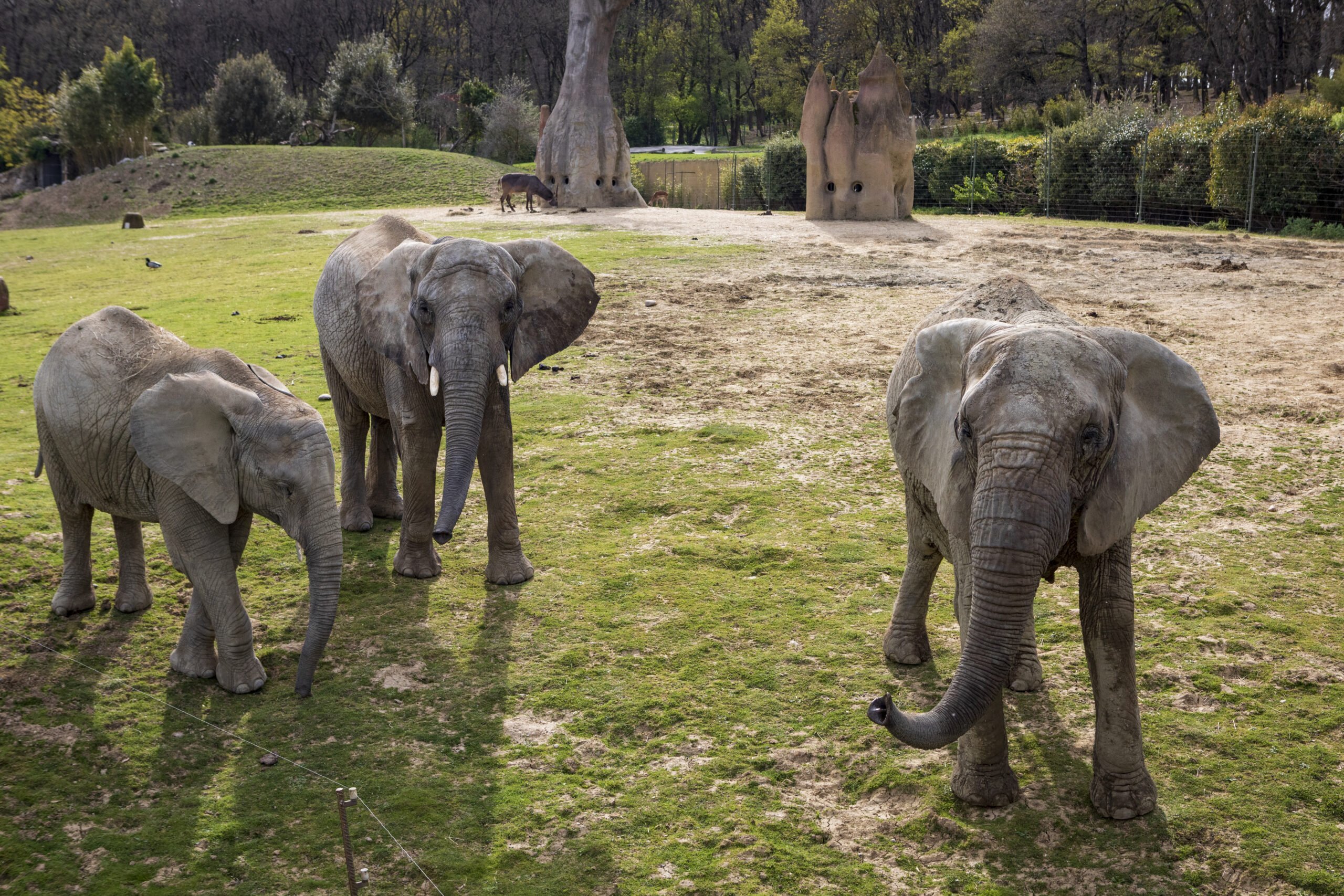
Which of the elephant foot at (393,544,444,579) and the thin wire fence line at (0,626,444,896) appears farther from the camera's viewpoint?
the elephant foot at (393,544,444,579)

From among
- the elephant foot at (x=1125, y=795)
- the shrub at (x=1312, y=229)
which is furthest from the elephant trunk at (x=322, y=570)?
the shrub at (x=1312, y=229)

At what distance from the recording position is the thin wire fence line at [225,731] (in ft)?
13.1

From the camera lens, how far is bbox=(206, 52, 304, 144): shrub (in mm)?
55719

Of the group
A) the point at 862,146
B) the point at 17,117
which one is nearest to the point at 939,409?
the point at 862,146

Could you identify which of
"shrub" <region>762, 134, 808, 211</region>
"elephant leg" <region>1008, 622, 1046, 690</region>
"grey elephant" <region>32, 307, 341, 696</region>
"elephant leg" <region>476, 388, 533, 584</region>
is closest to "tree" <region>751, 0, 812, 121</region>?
"shrub" <region>762, 134, 808, 211</region>

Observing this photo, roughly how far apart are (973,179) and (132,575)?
29083 millimetres

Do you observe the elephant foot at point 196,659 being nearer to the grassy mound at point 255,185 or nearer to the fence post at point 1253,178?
the fence post at point 1253,178

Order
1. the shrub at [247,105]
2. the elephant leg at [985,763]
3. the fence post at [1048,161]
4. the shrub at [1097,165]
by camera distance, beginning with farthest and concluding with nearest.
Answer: the shrub at [247,105], the fence post at [1048,161], the shrub at [1097,165], the elephant leg at [985,763]

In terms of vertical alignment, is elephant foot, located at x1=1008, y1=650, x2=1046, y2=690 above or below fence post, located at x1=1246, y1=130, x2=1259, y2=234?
below

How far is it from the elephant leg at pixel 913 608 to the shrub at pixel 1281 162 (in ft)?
73.7

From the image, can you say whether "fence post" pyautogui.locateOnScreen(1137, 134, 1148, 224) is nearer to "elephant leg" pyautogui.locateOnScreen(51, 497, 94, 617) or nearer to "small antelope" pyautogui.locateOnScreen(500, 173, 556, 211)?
"small antelope" pyautogui.locateOnScreen(500, 173, 556, 211)

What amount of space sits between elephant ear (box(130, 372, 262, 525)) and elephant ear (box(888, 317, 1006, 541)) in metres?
3.05

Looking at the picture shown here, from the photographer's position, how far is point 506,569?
6.59m

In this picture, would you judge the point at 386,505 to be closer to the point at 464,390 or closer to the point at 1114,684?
the point at 464,390
